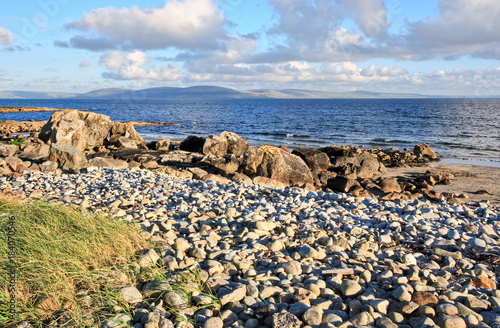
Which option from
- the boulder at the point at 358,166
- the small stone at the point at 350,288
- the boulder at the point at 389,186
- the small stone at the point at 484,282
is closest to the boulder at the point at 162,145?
the boulder at the point at 358,166

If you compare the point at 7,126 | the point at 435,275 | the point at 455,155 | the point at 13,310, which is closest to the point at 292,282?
the point at 435,275

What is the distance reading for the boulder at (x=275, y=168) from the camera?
11.0 m

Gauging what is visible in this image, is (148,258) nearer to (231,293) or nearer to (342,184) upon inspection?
(231,293)

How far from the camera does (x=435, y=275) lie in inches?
175

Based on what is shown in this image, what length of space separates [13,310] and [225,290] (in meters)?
1.92

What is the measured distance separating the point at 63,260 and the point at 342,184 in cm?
848

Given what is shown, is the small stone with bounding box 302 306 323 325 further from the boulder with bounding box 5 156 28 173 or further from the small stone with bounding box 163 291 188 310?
the boulder with bounding box 5 156 28 173

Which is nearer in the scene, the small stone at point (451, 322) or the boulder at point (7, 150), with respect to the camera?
the small stone at point (451, 322)

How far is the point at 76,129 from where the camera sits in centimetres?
1741

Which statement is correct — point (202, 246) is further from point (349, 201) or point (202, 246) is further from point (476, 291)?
point (349, 201)

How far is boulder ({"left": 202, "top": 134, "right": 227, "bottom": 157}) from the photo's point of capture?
17.3 metres

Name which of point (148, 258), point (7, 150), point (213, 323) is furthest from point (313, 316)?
point (7, 150)

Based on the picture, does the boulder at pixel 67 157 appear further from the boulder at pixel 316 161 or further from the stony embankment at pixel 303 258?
the boulder at pixel 316 161

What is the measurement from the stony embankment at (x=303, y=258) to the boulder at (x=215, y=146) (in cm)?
880
